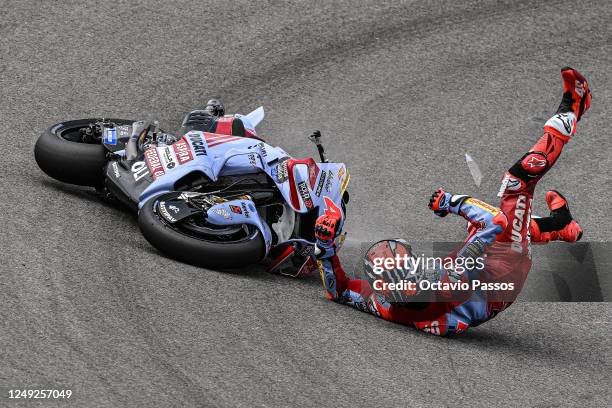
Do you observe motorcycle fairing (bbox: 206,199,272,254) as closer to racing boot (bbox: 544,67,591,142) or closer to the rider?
the rider

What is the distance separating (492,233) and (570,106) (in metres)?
1.49

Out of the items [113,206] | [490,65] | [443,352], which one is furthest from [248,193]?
[490,65]

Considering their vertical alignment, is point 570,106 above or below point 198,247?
above

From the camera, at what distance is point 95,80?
1603cm

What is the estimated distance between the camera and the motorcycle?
11.5 meters

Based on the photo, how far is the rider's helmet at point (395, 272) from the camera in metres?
10.9

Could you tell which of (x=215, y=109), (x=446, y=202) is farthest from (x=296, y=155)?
(x=446, y=202)

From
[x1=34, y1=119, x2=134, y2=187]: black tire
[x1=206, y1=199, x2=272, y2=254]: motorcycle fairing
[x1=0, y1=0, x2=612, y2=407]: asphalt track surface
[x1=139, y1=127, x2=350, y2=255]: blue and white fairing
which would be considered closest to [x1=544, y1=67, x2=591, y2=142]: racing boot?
[x1=0, y1=0, x2=612, y2=407]: asphalt track surface

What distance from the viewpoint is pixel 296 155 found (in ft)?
48.5

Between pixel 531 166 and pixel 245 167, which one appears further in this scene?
pixel 245 167

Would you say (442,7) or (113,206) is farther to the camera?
(442,7)

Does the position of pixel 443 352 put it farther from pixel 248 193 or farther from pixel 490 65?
pixel 490 65

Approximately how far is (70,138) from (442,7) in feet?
24.6
